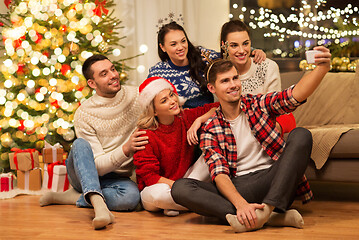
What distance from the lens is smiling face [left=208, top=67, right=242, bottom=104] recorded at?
2199 millimetres

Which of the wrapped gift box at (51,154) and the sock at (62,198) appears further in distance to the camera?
the wrapped gift box at (51,154)

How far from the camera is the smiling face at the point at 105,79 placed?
2.64 metres

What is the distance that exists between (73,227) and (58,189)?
38.2 inches

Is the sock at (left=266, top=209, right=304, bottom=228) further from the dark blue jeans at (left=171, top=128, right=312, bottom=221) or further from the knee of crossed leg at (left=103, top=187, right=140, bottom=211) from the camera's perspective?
the knee of crossed leg at (left=103, top=187, right=140, bottom=211)

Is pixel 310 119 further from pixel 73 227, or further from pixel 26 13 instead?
pixel 26 13

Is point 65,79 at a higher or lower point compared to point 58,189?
higher

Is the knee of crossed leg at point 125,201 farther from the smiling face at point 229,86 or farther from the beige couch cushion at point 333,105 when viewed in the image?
the beige couch cushion at point 333,105

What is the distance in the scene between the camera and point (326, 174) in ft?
8.43

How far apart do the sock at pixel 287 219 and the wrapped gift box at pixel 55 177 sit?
5.17 feet

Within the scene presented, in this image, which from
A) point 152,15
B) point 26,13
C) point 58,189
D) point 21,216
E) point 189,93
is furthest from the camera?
point 152,15

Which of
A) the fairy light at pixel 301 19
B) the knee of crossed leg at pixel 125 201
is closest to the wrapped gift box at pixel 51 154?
the knee of crossed leg at pixel 125 201

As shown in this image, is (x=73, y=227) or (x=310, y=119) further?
(x=310, y=119)

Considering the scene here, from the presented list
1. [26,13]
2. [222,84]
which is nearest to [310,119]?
[222,84]

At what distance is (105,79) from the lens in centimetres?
265
